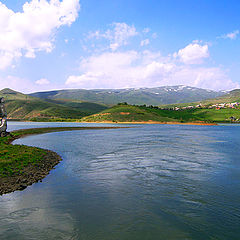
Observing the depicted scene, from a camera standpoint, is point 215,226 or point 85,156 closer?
point 215,226

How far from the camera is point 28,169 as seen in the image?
2622 cm

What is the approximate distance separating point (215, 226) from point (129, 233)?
19.0 ft

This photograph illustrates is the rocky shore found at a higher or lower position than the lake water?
higher

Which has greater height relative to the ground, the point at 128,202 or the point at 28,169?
the point at 28,169

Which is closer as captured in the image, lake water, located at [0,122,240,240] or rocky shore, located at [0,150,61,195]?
lake water, located at [0,122,240,240]

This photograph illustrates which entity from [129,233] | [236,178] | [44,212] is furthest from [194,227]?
[236,178]

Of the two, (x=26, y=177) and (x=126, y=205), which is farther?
(x=26, y=177)

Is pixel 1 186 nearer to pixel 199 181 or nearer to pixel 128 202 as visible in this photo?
pixel 128 202

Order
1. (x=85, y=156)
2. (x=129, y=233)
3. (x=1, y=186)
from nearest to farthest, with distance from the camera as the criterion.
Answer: (x=129, y=233)
(x=1, y=186)
(x=85, y=156)

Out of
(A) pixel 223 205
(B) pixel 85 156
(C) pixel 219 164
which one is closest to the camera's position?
(A) pixel 223 205

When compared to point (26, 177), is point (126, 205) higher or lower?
lower

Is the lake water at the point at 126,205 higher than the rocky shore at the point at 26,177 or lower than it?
lower

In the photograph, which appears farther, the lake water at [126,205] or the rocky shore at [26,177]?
the rocky shore at [26,177]

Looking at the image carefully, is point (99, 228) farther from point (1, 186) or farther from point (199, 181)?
point (199, 181)
